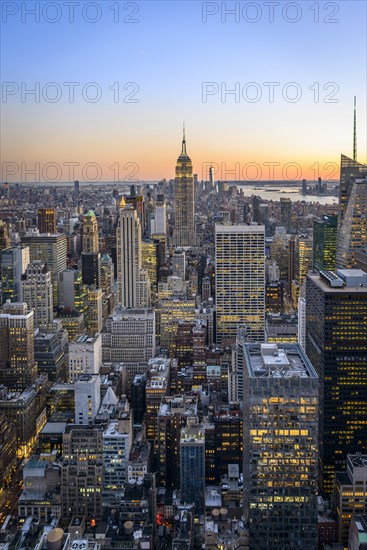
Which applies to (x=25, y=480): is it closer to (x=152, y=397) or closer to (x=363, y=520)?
(x=152, y=397)

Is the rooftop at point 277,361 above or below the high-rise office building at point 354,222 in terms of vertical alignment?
below

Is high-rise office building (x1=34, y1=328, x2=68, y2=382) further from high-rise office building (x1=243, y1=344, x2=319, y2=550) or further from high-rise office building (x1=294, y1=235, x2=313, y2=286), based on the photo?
high-rise office building (x1=243, y1=344, x2=319, y2=550)

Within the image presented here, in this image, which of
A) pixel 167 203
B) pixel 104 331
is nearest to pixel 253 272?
pixel 104 331

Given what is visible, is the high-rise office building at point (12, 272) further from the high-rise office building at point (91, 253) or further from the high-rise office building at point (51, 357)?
the high-rise office building at point (51, 357)

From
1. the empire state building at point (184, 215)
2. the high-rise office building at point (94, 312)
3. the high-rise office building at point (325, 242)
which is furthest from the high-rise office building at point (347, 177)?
the empire state building at point (184, 215)

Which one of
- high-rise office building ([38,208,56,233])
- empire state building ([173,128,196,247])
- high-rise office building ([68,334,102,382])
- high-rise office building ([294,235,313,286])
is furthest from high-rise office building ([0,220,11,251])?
empire state building ([173,128,196,247])

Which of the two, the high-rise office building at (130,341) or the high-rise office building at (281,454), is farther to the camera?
the high-rise office building at (130,341)

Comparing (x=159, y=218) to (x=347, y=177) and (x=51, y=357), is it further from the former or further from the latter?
(x=51, y=357)
